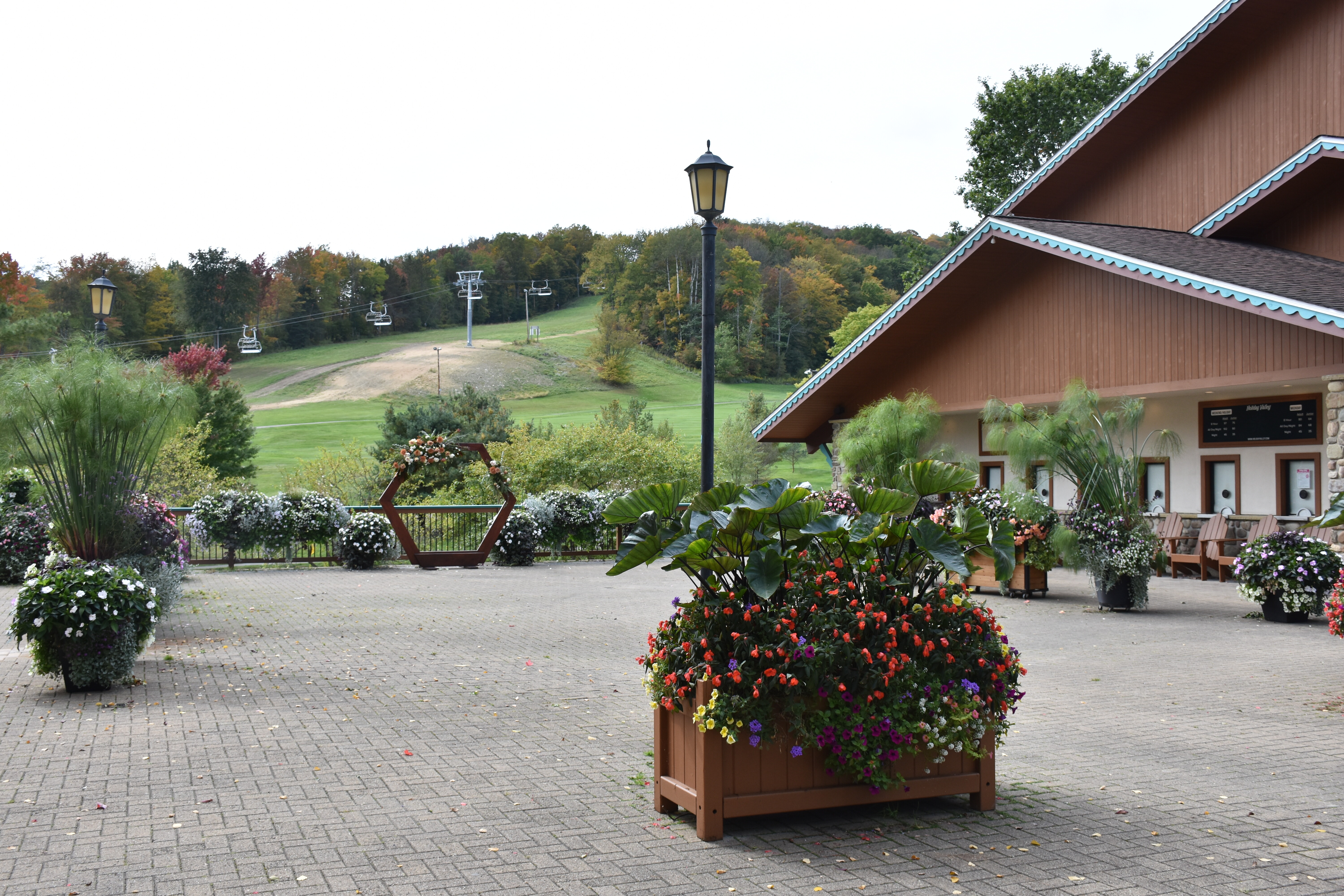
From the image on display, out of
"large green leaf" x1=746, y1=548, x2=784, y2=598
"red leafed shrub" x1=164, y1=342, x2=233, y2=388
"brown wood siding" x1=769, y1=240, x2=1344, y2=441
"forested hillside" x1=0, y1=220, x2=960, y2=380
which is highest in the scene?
"forested hillside" x1=0, y1=220, x2=960, y2=380

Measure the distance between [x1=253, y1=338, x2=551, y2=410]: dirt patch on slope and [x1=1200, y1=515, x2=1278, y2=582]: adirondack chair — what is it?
216ft

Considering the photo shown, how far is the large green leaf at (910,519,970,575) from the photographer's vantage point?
5375 millimetres

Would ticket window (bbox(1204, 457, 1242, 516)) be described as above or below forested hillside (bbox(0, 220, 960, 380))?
below

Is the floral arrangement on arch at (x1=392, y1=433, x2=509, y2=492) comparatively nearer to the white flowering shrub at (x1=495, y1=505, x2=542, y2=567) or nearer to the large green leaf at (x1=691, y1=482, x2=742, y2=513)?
the white flowering shrub at (x1=495, y1=505, x2=542, y2=567)

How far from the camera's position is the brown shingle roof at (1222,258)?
1457cm

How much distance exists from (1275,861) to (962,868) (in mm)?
1401

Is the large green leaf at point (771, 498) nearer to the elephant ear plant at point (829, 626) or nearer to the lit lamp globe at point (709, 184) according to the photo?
the elephant ear plant at point (829, 626)

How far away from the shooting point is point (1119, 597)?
1467 centimetres

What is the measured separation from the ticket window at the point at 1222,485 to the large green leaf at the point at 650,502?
15.7 meters

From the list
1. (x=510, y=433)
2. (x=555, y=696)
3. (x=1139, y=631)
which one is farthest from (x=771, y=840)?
(x=510, y=433)

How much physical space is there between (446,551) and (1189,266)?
1607 cm

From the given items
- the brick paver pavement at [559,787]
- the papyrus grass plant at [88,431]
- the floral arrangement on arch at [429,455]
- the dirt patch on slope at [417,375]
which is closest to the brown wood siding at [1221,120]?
the brick paver pavement at [559,787]

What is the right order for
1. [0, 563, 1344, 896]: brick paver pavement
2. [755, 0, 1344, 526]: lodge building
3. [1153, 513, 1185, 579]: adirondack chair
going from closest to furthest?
[0, 563, 1344, 896]: brick paver pavement → [755, 0, 1344, 526]: lodge building → [1153, 513, 1185, 579]: adirondack chair

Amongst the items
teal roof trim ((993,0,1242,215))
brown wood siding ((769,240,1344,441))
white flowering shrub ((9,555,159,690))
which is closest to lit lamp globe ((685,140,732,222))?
white flowering shrub ((9,555,159,690))
